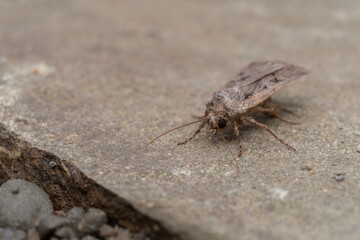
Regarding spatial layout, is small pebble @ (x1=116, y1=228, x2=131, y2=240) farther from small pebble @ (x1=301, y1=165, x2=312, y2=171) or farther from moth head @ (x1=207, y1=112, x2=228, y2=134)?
small pebble @ (x1=301, y1=165, x2=312, y2=171)

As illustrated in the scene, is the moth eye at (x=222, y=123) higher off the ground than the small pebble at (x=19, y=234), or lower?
higher

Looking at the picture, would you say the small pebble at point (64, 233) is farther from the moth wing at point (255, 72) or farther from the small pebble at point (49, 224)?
the moth wing at point (255, 72)

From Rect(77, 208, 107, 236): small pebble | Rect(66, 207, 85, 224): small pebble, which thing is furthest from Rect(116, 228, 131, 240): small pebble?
Rect(66, 207, 85, 224): small pebble

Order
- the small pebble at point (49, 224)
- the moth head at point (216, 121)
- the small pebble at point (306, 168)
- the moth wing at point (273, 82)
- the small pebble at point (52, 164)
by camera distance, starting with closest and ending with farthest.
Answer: the small pebble at point (49, 224), the small pebble at point (306, 168), the small pebble at point (52, 164), the moth head at point (216, 121), the moth wing at point (273, 82)

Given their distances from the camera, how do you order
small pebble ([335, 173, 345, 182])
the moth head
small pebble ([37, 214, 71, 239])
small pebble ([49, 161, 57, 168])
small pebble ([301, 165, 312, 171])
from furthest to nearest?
the moth head < small pebble ([49, 161, 57, 168]) < small pebble ([301, 165, 312, 171]) < small pebble ([335, 173, 345, 182]) < small pebble ([37, 214, 71, 239])

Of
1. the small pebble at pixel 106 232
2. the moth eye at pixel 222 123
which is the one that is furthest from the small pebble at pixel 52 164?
the moth eye at pixel 222 123

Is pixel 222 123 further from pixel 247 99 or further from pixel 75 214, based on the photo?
pixel 75 214
